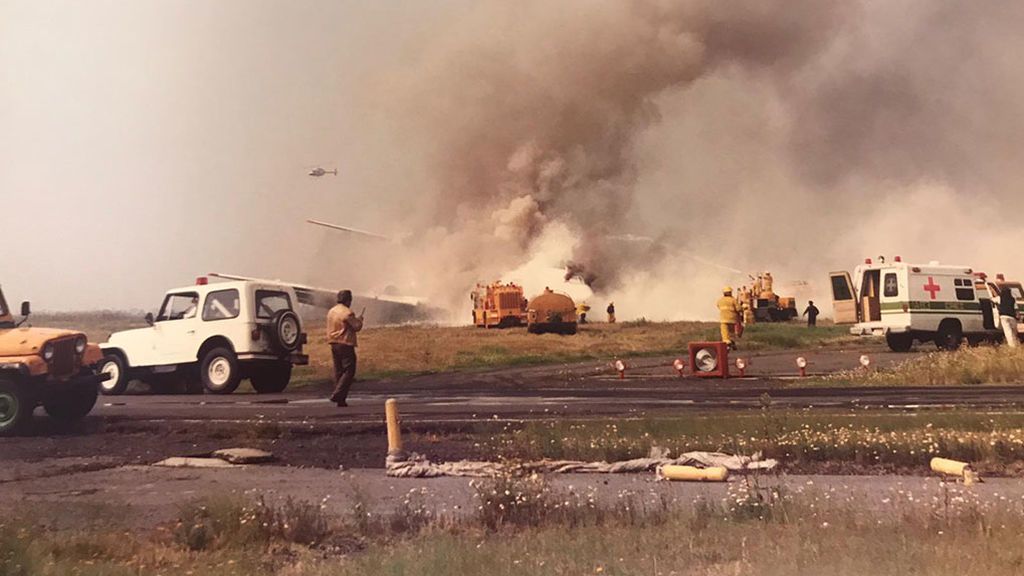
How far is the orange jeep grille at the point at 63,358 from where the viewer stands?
1139 cm

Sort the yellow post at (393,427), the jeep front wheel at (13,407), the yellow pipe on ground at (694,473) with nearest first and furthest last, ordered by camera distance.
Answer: the yellow pipe on ground at (694,473)
the yellow post at (393,427)
the jeep front wheel at (13,407)

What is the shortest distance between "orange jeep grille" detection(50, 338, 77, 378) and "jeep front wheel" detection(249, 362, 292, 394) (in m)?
6.47

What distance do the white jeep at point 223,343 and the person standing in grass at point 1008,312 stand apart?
58.6ft

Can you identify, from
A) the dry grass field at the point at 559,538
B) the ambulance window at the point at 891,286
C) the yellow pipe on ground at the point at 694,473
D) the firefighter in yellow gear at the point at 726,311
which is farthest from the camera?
the ambulance window at the point at 891,286

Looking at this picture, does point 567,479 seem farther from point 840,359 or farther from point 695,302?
point 695,302

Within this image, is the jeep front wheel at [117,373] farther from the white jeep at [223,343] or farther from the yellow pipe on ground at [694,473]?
the yellow pipe on ground at [694,473]

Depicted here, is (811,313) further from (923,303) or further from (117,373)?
(117,373)

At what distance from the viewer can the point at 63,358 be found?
1152 centimetres

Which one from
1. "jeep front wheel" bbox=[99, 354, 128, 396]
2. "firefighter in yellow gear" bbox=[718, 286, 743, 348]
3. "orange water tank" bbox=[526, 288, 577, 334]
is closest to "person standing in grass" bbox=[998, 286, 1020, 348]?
"firefighter in yellow gear" bbox=[718, 286, 743, 348]

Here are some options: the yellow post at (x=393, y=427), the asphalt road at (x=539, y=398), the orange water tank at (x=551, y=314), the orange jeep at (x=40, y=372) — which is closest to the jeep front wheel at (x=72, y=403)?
the orange jeep at (x=40, y=372)

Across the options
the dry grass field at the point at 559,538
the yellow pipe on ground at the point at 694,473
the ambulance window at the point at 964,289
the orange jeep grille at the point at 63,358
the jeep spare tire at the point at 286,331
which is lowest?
the dry grass field at the point at 559,538

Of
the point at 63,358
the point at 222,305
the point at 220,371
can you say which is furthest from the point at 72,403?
the point at 220,371

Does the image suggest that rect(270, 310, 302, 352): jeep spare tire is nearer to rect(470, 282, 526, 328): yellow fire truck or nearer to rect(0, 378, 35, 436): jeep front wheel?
rect(0, 378, 35, 436): jeep front wheel

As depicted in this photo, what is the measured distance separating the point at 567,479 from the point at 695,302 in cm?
3587
